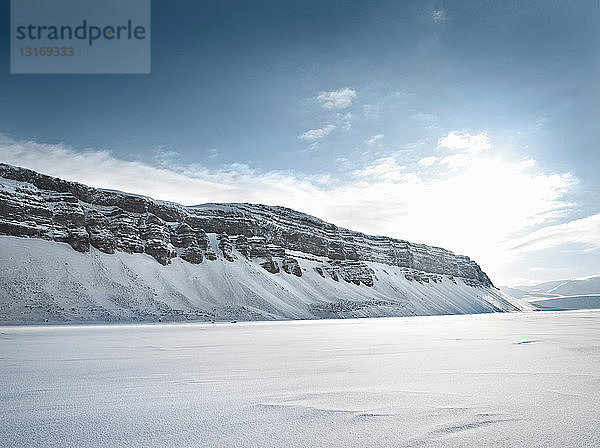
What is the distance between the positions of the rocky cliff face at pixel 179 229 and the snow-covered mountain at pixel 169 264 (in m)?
0.23

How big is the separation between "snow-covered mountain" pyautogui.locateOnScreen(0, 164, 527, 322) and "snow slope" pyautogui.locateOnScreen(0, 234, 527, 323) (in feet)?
0.61

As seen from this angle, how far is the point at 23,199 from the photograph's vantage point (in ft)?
225

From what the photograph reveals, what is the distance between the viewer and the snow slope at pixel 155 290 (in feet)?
176

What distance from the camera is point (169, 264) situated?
257 feet

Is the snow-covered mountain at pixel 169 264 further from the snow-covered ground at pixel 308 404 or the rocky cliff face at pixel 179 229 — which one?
the snow-covered ground at pixel 308 404

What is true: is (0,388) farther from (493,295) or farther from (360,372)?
(493,295)

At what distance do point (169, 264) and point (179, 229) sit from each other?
12.6 m

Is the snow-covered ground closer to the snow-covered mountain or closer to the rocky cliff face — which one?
the snow-covered mountain

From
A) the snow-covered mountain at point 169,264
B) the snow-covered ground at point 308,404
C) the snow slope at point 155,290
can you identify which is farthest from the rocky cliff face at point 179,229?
the snow-covered ground at point 308,404

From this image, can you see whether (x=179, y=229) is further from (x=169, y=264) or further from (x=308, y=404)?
(x=308, y=404)

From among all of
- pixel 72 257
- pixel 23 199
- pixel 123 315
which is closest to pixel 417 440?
pixel 123 315

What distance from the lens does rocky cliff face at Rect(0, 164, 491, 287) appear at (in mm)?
69500

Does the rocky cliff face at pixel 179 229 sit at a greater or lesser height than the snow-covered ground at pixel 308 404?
greater

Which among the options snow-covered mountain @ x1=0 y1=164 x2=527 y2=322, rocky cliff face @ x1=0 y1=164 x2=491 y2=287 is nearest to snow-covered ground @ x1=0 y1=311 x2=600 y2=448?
snow-covered mountain @ x1=0 y1=164 x2=527 y2=322
